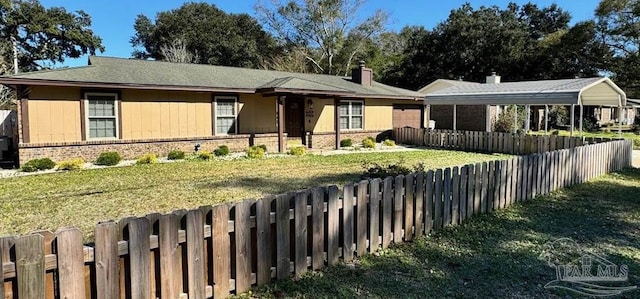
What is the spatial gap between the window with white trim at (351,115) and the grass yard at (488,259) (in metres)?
12.8

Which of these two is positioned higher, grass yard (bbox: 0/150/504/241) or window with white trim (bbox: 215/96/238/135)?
window with white trim (bbox: 215/96/238/135)

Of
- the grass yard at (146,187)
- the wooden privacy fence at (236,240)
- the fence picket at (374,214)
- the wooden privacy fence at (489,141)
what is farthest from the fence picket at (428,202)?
the wooden privacy fence at (489,141)

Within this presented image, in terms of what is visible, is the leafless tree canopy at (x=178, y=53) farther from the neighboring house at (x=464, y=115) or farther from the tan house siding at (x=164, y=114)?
the tan house siding at (x=164, y=114)

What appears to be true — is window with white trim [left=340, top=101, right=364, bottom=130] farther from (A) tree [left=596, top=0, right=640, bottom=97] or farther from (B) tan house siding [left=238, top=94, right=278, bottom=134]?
(A) tree [left=596, top=0, right=640, bottom=97]

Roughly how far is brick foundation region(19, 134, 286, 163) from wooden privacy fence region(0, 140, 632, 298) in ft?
36.5

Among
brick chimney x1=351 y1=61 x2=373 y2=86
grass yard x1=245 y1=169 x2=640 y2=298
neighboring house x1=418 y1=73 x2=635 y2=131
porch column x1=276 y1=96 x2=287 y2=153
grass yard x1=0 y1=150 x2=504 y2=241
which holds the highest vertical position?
brick chimney x1=351 y1=61 x2=373 y2=86

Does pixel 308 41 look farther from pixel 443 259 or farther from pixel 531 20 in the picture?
pixel 443 259

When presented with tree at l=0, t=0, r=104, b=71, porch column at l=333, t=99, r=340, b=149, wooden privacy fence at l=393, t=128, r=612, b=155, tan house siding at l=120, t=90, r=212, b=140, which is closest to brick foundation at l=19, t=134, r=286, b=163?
tan house siding at l=120, t=90, r=212, b=140

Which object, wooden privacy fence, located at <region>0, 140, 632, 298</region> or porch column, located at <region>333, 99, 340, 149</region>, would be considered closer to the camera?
wooden privacy fence, located at <region>0, 140, 632, 298</region>

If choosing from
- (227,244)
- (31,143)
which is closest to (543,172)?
(227,244)

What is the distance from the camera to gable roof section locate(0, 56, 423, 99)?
465 inches

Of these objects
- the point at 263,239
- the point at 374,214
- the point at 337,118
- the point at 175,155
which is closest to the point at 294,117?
the point at 337,118

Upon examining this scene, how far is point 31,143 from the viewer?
454 inches

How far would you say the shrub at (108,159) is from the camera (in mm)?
11750
